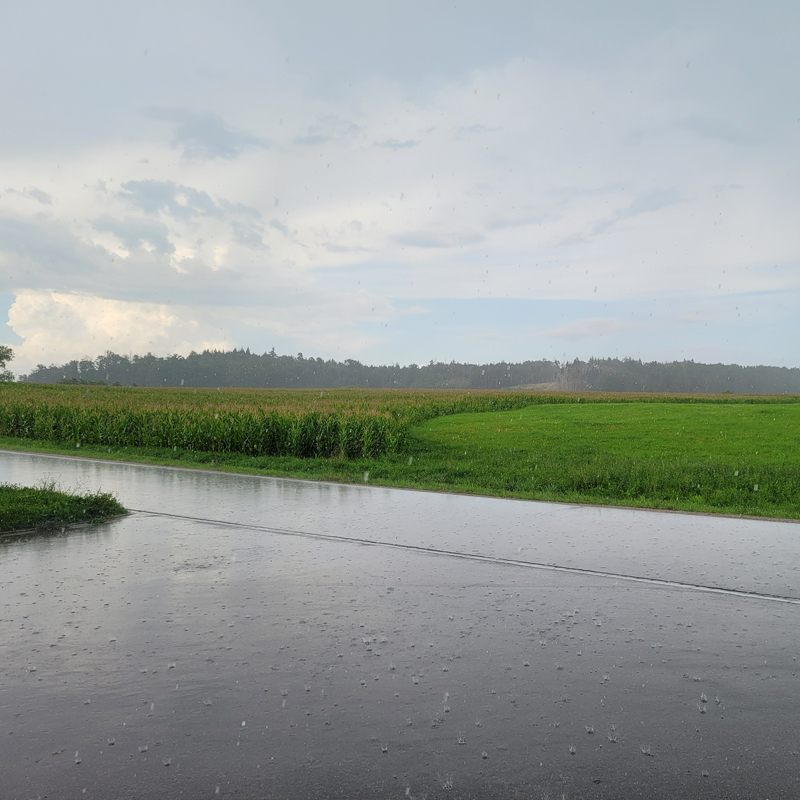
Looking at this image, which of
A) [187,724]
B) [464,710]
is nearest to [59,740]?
[187,724]

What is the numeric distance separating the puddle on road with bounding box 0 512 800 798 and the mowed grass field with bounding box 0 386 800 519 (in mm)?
7020

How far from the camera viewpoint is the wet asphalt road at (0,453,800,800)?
330 cm

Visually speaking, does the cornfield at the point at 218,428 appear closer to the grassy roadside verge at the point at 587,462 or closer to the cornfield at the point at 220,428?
the cornfield at the point at 220,428

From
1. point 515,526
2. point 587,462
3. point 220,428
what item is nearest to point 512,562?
point 515,526

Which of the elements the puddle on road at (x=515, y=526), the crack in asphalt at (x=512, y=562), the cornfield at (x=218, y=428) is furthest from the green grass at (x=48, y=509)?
the cornfield at (x=218, y=428)

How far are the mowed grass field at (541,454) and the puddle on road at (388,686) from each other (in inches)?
276

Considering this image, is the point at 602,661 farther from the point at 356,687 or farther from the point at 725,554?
the point at 725,554

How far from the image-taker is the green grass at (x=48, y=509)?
9148 millimetres

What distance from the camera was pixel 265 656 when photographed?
458 centimetres

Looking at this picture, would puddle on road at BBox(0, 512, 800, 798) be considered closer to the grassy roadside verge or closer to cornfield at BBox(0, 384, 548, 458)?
the grassy roadside verge

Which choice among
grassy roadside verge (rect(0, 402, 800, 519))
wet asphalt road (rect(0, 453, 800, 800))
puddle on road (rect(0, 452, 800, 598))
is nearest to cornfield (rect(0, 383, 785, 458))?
grassy roadside verge (rect(0, 402, 800, 519))

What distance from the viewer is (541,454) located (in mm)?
19156

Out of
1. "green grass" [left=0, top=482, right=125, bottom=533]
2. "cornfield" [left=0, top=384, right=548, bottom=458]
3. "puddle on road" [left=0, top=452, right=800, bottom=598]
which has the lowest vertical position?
"puddle on road" [left=0, top=452, right=800, bottom=598]

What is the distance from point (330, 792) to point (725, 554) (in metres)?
6.05
